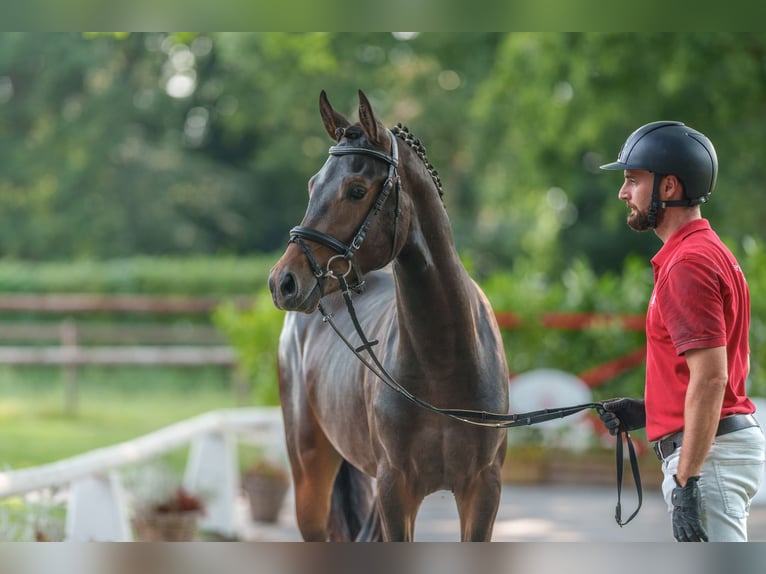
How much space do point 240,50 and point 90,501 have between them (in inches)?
787

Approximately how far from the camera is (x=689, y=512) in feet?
8.27

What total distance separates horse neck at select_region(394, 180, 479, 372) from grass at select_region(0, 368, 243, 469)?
8089 millimetres

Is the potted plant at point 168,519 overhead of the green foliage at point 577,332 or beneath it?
beneath

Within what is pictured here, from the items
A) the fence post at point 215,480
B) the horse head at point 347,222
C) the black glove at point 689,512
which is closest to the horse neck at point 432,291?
the horse head at point 347,222

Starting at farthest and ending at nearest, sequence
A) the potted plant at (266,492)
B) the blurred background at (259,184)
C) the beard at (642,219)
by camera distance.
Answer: the blurred background at (259,184) → the potted plant at (266,492) → the beard at (642,219)

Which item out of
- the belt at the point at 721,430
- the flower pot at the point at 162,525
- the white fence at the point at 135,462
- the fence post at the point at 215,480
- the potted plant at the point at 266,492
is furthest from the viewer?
the potted plant at the point at 266,492

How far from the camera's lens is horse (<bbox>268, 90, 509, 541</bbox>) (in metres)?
2.92

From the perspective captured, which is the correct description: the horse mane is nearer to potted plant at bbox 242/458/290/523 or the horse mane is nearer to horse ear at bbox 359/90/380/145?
horse ear at bbox 359/90/380/145

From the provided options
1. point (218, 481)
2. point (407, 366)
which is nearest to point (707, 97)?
point (218, 481)

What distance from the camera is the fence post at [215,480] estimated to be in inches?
300

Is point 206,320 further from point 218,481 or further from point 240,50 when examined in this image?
point 218,481

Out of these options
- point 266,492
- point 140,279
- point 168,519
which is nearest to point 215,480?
point 266,492

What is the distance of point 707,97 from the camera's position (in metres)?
14.6

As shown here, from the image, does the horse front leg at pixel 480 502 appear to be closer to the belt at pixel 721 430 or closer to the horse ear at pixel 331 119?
the belt at pixel 721 430
